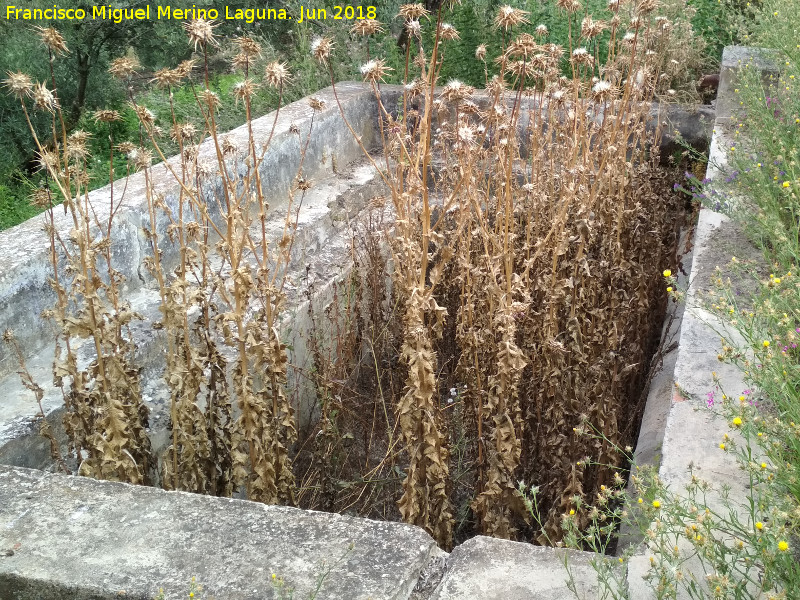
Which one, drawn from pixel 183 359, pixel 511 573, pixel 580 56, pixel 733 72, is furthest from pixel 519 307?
pixel 733 72

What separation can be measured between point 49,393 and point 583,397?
81.4 inches

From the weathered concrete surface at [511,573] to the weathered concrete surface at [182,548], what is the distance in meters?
0.09

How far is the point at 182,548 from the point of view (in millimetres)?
1846

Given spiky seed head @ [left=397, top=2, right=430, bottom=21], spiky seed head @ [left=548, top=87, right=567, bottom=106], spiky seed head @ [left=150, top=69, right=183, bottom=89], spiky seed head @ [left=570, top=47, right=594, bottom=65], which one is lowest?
spiky seed head @ [left=548, top=87, right=567, bottom=106]

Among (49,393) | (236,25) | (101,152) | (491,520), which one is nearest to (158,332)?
(49,393)

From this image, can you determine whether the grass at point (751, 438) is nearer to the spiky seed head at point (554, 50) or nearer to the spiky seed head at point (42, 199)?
the spiky seed head at point (554, 50)

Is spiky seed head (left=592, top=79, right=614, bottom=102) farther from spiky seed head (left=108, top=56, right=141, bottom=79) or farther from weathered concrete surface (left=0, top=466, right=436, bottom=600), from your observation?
weathered concrete surface (left=0, top=466, right=436, bottom=600)

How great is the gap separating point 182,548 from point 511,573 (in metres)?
0.79

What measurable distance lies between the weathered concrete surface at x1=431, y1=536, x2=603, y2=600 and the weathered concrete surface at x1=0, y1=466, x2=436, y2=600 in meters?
0.09

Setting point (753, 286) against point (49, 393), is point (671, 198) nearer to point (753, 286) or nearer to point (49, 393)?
point (753, 286)

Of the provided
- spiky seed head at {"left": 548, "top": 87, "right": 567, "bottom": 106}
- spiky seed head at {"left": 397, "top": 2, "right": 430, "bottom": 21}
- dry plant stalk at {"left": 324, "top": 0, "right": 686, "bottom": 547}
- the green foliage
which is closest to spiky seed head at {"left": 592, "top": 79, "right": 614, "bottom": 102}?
dry plant stalk at {"left": 324, "top": 0, "right": 686, "bottom": 547}

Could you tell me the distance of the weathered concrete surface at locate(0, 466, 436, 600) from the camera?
5.68 feet

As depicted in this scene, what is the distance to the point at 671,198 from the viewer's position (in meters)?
5.13

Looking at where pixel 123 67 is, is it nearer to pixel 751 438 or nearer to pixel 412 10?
pixel 412 10
